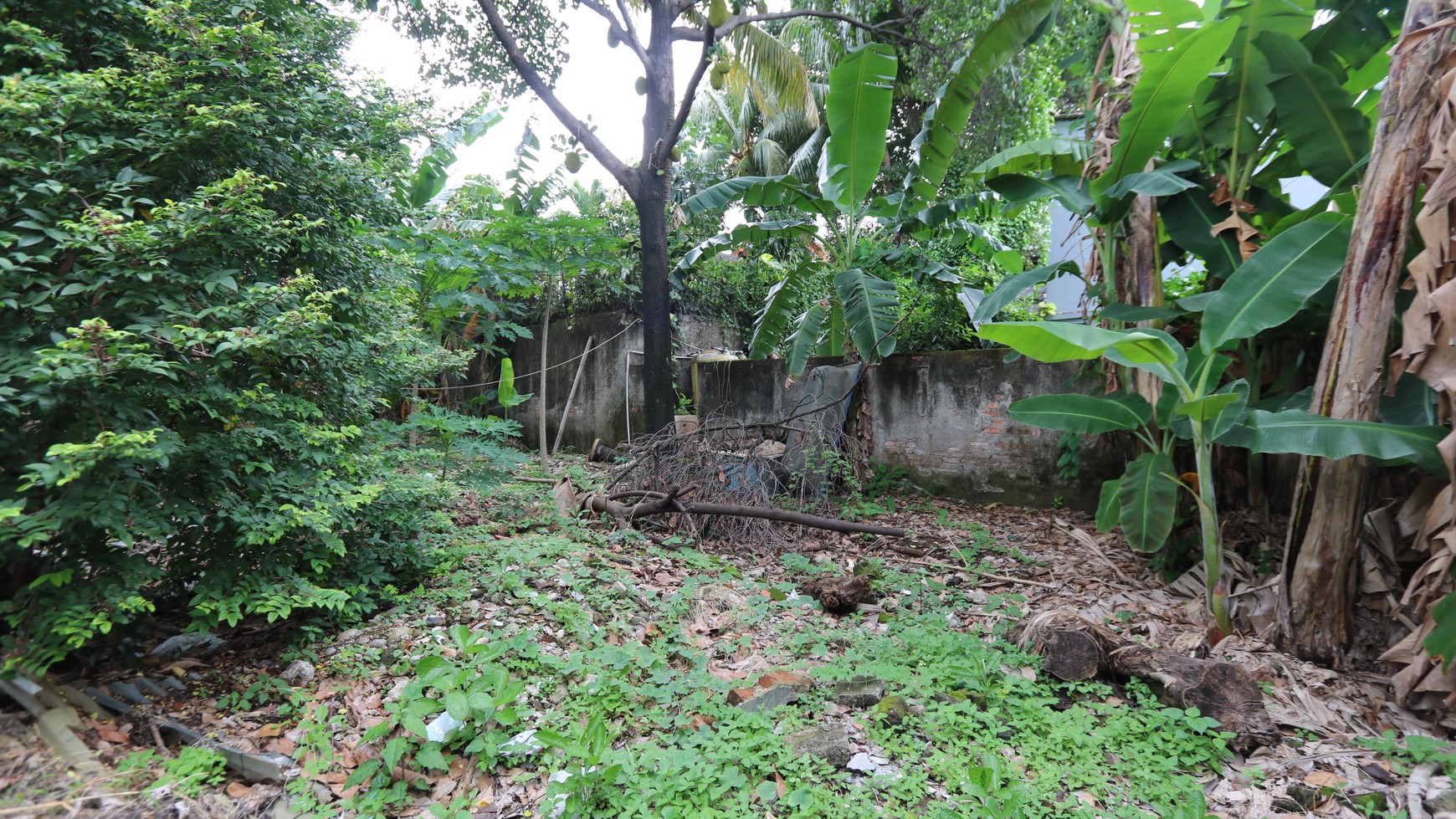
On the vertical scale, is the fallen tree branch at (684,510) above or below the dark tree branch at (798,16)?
below

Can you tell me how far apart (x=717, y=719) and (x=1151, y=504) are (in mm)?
2651

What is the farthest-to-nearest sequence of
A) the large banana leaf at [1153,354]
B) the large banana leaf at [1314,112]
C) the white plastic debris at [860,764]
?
the large banana leaf at [1314,112]
the large banana leaf at [1153,354]
the white plastic debris at [860,764]

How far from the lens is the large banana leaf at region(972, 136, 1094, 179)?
443 centimetres

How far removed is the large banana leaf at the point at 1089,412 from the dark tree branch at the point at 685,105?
15.5 feet

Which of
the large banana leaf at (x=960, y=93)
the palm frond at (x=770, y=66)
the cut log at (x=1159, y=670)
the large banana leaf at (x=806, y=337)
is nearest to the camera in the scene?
the cut log at (x=1159, y=670)

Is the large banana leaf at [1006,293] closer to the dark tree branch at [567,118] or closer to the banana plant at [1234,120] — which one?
the banana plant at [1234,120]

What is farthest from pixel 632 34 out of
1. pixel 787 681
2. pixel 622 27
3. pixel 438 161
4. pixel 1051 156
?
pixel 787 681

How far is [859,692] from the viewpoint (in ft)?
8.70

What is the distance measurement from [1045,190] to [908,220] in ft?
7.22

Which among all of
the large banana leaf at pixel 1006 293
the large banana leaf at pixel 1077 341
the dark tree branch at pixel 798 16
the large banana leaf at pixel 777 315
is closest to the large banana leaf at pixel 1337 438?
the large banana leaf at pixel 1077 341

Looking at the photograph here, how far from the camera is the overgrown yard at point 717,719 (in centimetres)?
207

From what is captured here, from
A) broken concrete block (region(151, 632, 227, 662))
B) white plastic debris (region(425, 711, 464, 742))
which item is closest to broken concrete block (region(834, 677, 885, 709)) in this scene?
white plastic debris (region(425, 711, 464, 742))

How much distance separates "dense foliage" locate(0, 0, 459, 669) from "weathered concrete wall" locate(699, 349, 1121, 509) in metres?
3.61

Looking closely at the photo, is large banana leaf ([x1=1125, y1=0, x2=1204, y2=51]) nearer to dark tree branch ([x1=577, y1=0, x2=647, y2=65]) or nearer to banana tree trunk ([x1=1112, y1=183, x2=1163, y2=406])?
banana tree trunk ([x1=1112, y1=183, x2=1163, y2=406])
